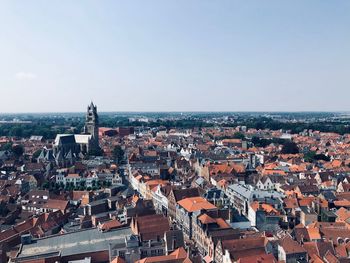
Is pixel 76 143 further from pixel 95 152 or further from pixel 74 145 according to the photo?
pixel 95 152

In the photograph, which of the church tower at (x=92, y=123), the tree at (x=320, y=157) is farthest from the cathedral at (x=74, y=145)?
the tree at (x=320, y=157)

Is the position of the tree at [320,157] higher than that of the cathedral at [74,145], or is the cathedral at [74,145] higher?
the cathedral at [74,145]

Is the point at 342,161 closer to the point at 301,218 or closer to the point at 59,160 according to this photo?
the point at 301,218

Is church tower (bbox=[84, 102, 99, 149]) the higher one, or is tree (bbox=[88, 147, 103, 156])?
church tower (bbox=[84, 102, 99, 149])

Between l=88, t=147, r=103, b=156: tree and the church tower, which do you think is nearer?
l=88, t=147, r=103, b=156: tree

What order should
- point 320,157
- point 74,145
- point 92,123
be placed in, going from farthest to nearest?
point 92,123 → point 74,145 → point 320,157

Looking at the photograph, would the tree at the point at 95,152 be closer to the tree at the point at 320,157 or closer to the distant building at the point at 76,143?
the distant building at the point at 76,143

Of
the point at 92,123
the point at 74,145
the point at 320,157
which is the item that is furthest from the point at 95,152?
the point at 320,157

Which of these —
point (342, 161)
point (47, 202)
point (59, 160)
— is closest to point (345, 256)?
point (47, 202)

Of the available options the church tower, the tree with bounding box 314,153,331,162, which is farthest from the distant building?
the tree with bounding box 314,153,331,162

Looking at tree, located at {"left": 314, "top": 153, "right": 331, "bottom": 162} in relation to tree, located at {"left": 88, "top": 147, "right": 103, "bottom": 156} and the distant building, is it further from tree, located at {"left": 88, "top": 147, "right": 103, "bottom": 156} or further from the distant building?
the distant building
